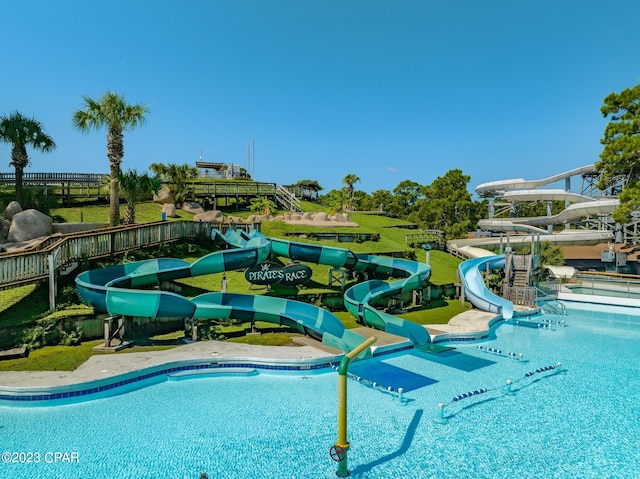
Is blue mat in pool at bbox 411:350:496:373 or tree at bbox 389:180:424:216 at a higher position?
tree at bbox 389:180:424:216

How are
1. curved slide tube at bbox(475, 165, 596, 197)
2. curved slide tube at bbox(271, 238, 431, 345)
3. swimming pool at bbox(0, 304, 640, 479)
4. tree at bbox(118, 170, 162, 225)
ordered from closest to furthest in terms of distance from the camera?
swimming pool at bbox(0, 304, 640, 479), curved slide tube at bbox(271, 238, 431, 345), tree at bbox(118, 170, 162, 225), curved slide tube at bbox(475, 165, 596, 197)

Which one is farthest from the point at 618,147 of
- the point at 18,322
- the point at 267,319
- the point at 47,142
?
the point at 47,142

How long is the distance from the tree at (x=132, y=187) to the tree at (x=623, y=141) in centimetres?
3243

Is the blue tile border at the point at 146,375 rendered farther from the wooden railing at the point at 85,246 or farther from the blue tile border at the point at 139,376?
the wooden railing at the point at 85,246

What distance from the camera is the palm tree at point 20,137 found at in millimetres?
23578

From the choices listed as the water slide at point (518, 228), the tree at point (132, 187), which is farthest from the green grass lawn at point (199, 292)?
the tree at point (132, 187)

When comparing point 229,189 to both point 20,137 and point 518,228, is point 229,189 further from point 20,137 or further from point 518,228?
point 518,228

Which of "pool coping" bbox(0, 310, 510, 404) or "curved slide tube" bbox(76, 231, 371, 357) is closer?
"pool coping" bbox(0, 310, 510, 404)

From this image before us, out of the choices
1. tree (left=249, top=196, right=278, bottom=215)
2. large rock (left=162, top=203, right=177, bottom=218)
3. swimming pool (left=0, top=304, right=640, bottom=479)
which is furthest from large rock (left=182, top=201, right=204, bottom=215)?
swimming pool (left=0, top=304, right=640, bottom=479)

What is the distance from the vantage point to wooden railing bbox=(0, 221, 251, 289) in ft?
43.4

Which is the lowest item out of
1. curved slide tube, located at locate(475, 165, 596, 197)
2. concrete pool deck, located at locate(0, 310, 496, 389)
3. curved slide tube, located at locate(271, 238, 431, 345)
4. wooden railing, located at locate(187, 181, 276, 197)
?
concrete pool deck, located at locate(0, 310, 496, 389)

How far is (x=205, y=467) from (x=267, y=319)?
7785 millimetres

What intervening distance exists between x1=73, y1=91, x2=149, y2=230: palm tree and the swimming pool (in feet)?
52.3

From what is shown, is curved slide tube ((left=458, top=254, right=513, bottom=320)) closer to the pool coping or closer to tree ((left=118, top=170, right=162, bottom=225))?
the pool coping
